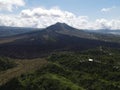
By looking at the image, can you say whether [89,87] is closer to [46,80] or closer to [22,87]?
[46,80]

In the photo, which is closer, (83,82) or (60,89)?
(60,89)

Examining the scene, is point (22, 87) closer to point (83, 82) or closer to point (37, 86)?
point (37, 86)

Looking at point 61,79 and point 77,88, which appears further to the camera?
point 61,79

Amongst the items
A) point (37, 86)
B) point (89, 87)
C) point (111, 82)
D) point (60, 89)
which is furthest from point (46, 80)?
point (111, 82)

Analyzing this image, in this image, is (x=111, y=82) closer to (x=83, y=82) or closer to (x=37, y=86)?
(x=83, y=82)

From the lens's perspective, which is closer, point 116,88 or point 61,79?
point 116,88

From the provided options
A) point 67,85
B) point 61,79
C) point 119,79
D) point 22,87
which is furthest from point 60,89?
point 119,79

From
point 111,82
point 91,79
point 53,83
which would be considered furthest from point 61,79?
point 111,82
